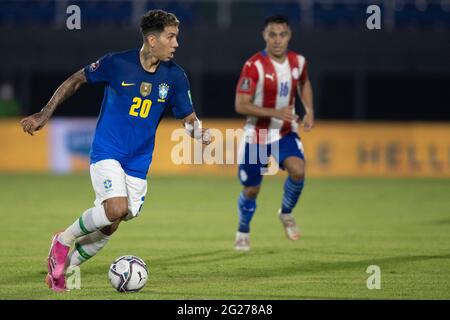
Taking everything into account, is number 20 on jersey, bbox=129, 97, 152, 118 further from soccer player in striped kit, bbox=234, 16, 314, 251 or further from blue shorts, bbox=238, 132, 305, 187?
blue shorts, bbox=238, 132, 305, 187

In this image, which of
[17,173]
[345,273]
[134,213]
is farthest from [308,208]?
[17,173]

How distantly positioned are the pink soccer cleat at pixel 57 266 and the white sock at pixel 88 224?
0.05 m

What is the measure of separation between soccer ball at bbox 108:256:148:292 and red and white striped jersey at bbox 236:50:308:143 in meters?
3.24

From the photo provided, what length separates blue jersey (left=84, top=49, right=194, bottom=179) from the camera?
777 centimetres

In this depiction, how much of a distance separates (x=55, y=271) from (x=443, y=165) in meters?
15.3

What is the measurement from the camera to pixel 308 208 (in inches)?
595

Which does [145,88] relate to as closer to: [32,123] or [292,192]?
[32,123]

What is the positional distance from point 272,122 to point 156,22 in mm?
3106

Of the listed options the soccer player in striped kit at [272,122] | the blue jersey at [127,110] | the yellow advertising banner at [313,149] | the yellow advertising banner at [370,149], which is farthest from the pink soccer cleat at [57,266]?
the yellow advertising banner at [370,149]

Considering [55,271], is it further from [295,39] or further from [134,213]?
[295,39]

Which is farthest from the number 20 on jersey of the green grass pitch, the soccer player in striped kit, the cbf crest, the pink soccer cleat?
the soccer player in striped kit

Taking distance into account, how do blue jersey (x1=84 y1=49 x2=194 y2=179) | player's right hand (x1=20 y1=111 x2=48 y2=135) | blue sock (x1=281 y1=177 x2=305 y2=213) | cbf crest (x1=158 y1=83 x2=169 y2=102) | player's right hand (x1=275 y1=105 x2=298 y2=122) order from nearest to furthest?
player's right hand (x1=20 y1=111 x2=48 y2=135), blue jersey (x1=84 y1=49 x2=194 y2=179), cbf crest (x1=158 y1=83 x2=169 y2=102), player's right hand (x1=275 y1=105 x2=298 y2=122), blue sock (x1=281 y1=177 x2=305 y2=213)

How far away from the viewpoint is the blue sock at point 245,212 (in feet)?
34.2

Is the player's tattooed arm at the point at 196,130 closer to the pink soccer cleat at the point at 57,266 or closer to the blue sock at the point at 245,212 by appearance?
the pink soccer cleat at the point at 57,266
